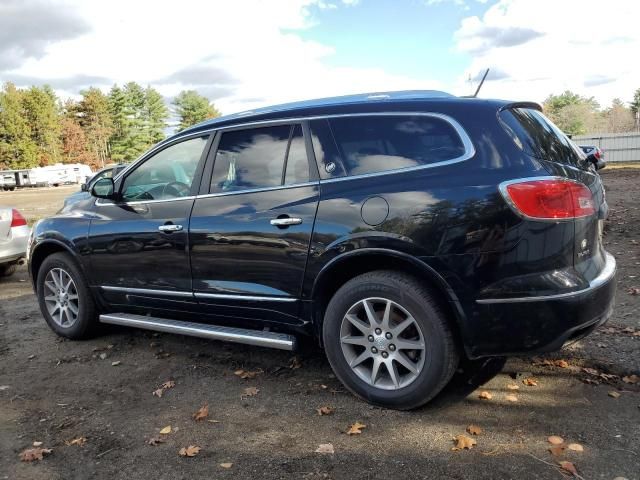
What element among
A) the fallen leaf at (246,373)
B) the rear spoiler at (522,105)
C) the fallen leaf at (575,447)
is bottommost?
the fallen leaf at (575,447)

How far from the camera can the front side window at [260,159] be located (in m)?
3.78

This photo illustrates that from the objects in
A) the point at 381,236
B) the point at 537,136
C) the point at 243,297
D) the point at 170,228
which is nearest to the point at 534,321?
the point at 381,236

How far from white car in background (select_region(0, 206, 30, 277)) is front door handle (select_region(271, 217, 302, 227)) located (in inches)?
220

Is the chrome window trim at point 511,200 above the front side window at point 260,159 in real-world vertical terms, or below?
below

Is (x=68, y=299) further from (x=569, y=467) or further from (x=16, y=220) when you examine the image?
(x=569, y=467)

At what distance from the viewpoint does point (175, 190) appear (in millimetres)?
4355

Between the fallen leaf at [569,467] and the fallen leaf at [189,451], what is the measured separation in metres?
1.95

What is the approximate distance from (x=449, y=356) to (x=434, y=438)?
469mm

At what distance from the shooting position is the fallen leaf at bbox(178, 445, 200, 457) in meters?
3.09

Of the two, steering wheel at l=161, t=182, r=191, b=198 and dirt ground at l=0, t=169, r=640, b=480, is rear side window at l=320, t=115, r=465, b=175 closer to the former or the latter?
steering wheel at l=161, t=182, r=191, b=198

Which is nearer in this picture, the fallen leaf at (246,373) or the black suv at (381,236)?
the black suv at (381,236)

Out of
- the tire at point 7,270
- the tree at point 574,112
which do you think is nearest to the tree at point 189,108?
the tree at point 574,112

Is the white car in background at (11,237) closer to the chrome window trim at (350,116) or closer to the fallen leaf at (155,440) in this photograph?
the chrome window trim at (350,116)

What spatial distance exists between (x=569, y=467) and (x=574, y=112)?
315 ft
